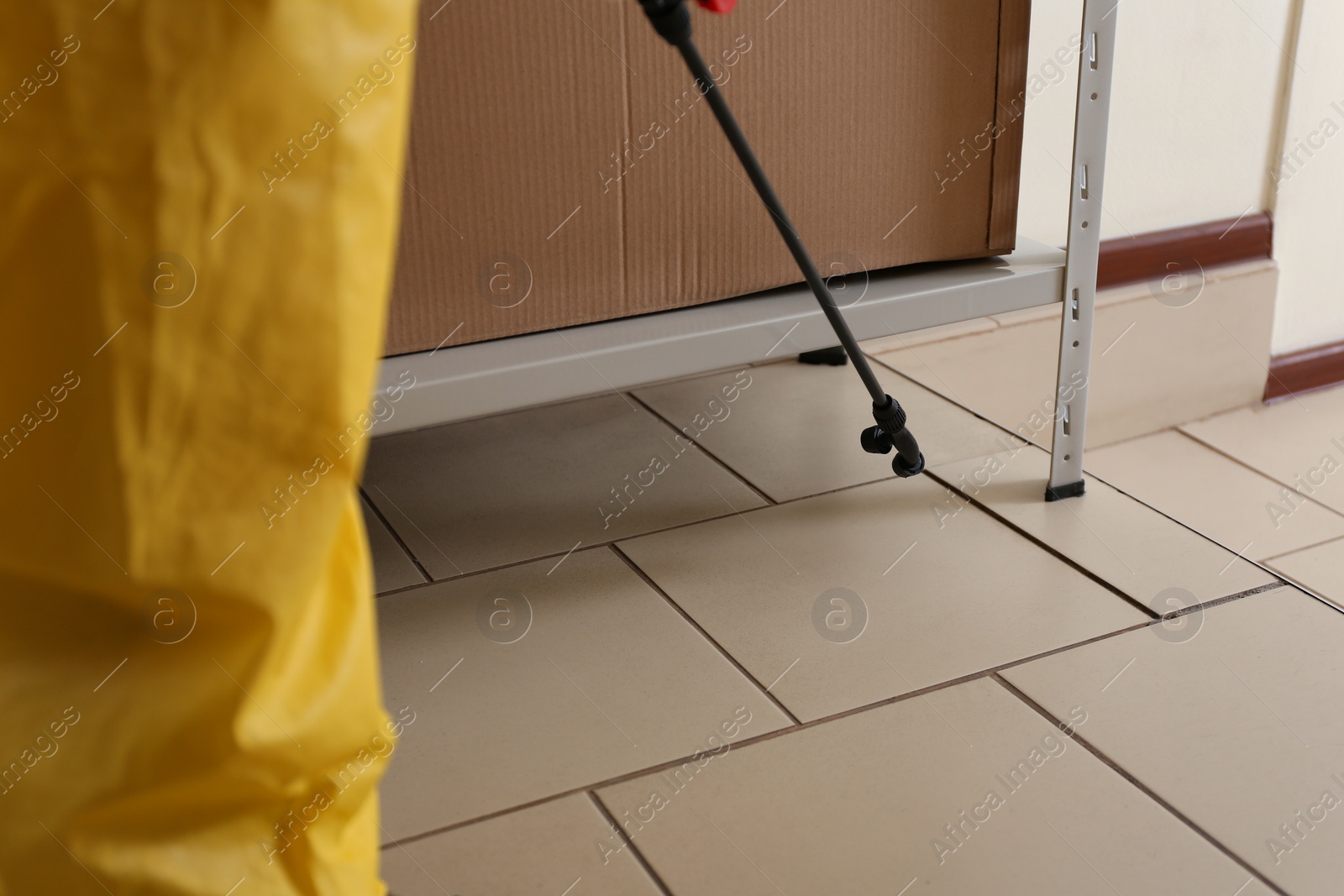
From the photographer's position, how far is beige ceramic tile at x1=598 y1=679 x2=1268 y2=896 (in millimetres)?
905

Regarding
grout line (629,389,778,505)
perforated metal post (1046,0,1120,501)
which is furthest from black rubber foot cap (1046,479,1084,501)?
grout line (629,389,778,505)

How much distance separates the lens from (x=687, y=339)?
1.23 metres

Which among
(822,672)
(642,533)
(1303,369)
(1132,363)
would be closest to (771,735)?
(822,672)

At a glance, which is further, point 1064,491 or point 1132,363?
point 1132,363

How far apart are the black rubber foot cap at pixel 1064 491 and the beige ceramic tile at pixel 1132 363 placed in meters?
0.43

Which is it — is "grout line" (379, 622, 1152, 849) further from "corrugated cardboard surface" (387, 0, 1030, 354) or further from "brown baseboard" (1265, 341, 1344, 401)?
"brown baseboard" (1265, 341, 1344, 401)

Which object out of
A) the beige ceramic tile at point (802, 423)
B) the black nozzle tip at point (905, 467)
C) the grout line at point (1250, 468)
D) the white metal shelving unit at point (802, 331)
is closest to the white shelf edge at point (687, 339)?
the white metal shelving unit at point (802, 331)

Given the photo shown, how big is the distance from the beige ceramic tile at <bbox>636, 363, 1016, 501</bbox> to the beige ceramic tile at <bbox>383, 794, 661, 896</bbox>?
23.6 inches

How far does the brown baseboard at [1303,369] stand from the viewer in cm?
222

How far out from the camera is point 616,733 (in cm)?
107

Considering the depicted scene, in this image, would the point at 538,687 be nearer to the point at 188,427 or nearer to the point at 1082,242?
the point at 188,427

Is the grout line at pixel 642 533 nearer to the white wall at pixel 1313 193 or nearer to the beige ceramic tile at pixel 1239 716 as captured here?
the beige ceramic tile at pixel 1239 716

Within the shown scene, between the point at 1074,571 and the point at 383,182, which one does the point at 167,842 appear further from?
the point at 1074,571

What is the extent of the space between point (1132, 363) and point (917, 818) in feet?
4.42
